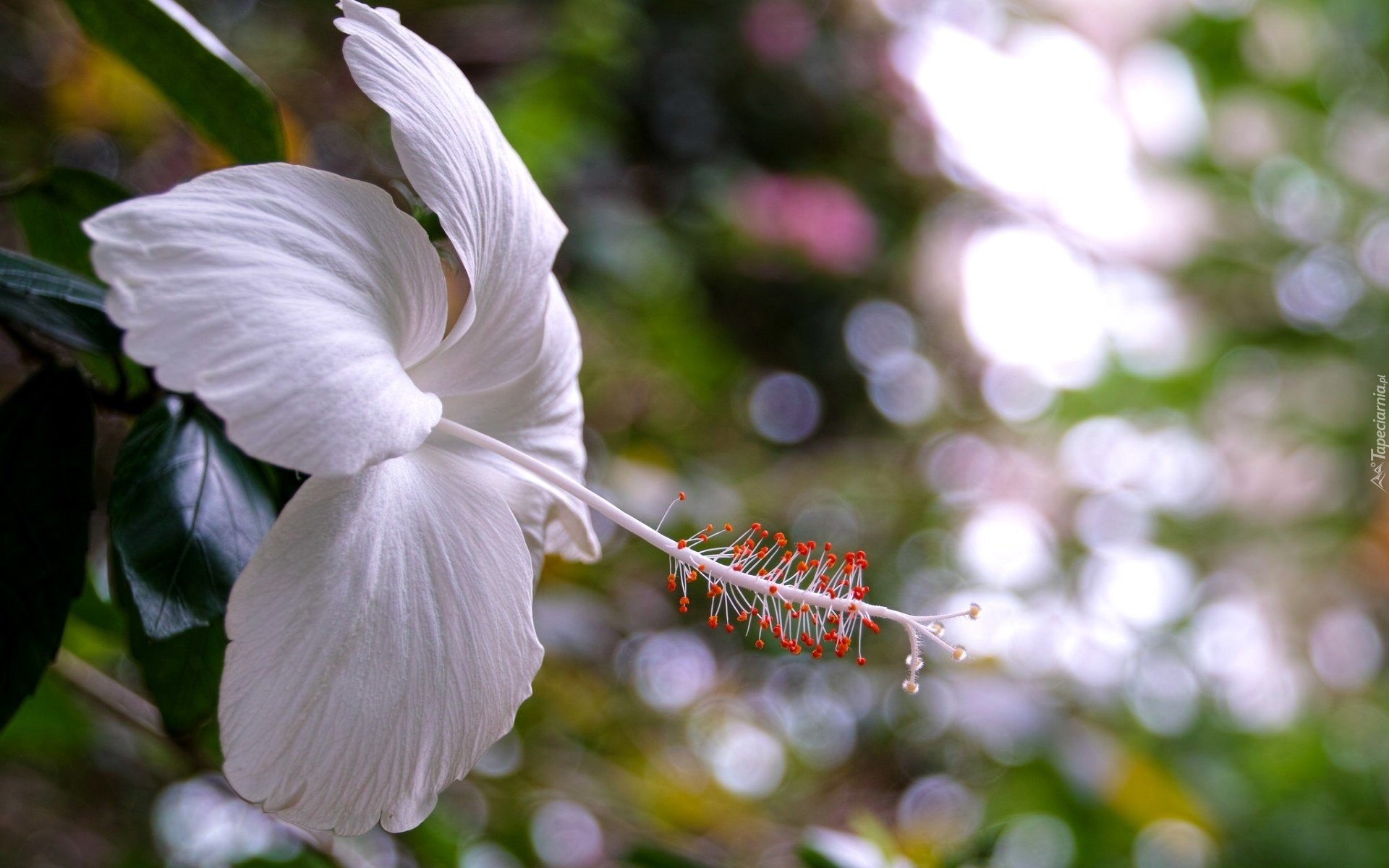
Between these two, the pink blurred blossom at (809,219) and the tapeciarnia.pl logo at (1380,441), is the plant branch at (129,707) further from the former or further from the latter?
the pink blurred blossom at (809,219)

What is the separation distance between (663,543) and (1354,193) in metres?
2.57

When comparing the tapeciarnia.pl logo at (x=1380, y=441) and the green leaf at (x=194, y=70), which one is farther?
the tapeciarnia.pl logo at (x=1380, y=441)

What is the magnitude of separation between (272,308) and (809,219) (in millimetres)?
1971

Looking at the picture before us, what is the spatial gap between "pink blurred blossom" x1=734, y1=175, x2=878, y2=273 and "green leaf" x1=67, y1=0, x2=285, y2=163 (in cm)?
167

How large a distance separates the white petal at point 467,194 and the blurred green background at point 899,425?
0.52 metres

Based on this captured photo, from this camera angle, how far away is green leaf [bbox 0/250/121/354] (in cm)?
37

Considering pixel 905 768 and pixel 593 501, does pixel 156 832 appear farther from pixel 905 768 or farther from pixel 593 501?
pixel 905 768

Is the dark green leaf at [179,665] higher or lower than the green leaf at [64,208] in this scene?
lower

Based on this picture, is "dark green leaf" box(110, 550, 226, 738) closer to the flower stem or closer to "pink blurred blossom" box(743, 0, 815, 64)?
the flower stem

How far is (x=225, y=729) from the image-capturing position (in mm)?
284

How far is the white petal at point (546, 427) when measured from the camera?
16.5 inches

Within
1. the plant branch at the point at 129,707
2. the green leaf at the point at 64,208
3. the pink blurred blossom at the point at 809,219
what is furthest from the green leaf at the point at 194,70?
the pink blurred blossom at the point at 809,219

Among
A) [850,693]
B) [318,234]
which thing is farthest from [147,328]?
[850,693]

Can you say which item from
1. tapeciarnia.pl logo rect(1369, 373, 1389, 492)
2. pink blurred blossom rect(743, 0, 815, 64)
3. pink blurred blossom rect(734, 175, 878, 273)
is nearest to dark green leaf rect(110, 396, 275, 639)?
tapeciarnia.pl logo rect(1369, 373, 1389, 492)
